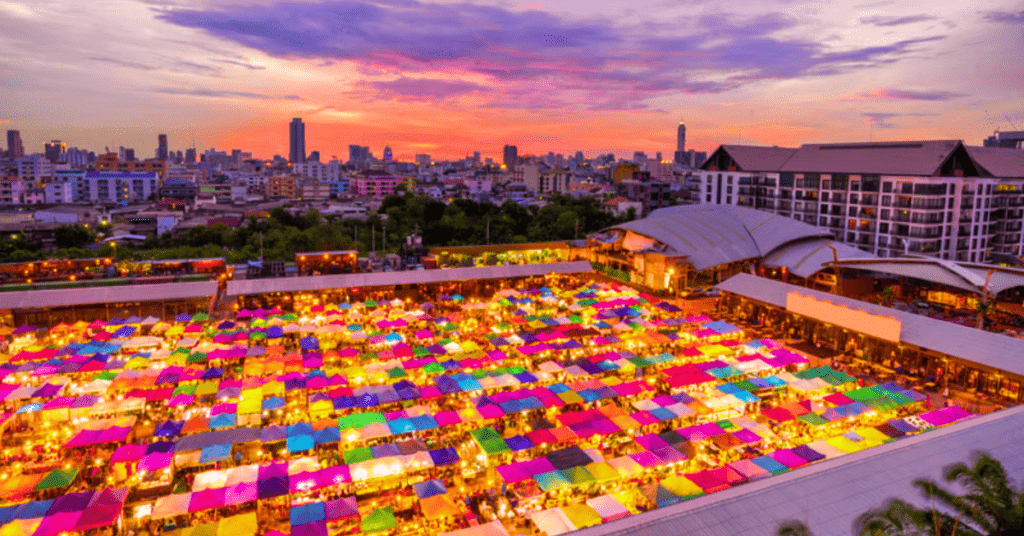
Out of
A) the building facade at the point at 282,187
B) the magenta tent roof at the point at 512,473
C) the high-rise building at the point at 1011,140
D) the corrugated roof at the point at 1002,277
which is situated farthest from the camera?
the building facade at the point at 282,187

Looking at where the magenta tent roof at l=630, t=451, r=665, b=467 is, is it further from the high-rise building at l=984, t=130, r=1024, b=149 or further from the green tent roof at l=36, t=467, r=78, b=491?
the high-rise building at l=984, t=130, r=1024, b=149

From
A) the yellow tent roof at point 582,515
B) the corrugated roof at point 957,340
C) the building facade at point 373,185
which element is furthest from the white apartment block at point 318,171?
the yellow tent roof at point 582,515

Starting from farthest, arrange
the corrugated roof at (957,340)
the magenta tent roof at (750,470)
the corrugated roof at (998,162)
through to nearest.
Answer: the corrugated roof at (998,162) < the corrugated roof at (957,340) < the magenta tent roof at (750,470)

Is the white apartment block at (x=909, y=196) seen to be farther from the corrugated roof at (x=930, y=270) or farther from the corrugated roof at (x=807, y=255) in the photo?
the corrugated roof at (x=930, y=270)

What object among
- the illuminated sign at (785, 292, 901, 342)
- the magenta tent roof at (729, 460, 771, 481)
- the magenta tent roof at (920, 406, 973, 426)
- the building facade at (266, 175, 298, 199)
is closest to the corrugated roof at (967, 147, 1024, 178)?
the illuminated sign at (785, 292, 901, 342)

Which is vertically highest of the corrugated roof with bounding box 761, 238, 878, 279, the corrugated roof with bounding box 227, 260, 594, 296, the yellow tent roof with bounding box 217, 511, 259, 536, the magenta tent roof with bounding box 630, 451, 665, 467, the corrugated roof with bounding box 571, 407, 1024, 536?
the corrugated roof with bounding box 761, 238, 878, 279

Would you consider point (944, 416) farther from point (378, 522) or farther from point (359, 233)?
point (359, 233)
